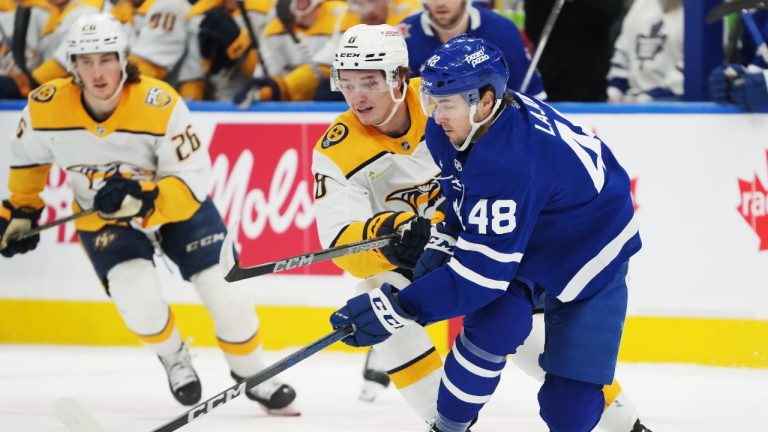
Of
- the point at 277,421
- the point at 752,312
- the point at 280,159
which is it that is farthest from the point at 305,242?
the point at 752,312

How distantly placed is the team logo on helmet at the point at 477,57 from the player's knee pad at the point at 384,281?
2.88ft

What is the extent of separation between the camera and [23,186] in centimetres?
484

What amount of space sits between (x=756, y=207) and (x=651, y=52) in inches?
36.2

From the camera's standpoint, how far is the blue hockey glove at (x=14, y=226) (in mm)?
4816

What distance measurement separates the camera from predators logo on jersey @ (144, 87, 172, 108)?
4695mm

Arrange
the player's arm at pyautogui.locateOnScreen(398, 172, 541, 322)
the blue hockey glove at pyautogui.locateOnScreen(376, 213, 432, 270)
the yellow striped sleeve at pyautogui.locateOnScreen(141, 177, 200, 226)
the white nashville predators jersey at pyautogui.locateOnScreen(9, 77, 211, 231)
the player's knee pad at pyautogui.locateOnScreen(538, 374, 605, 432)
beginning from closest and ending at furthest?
the player's arm at pyautogui.locateOnScreen(398, 172, 541, 322) → the player's knee pad at pyautogui.locateOnScreen(538, 374, 605, 432) → the blue hockey glove at pyautogui.locateOnScreen(376, 213, 432, 270) → the yellow striped sleeve at pyautogui.locateOnScreen(141, 177, 200, 226) → the white nashville predators jersey at pyautogui.locateOnScreen(9, 77, 211, 231)

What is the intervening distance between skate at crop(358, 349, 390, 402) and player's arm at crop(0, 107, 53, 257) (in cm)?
127

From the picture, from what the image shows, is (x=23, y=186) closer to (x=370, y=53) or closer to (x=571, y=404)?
(x=370, y=53)

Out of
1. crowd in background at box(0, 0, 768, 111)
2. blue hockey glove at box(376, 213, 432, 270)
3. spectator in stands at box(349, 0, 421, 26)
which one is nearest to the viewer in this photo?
blue hockey glove at box(376, 213, 432, 270)

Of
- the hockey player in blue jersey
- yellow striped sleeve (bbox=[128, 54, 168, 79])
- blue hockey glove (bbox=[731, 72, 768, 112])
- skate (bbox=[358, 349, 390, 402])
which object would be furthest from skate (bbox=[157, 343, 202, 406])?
blue hockey glove (bbox=[731, 72, 768, 112])

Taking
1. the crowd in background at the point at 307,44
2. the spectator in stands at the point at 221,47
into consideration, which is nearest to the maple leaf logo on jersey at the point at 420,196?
the crowd in background at the point at 307,44

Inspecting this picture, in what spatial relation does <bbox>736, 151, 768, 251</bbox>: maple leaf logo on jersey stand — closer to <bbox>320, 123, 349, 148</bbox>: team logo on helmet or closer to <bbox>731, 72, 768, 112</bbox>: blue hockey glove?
<bbox>731, 72, 768, 112</bbox>: blue hockey glove

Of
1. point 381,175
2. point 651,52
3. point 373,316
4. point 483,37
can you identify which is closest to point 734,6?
point 651,52

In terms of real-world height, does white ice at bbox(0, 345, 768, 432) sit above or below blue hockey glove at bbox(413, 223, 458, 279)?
below
